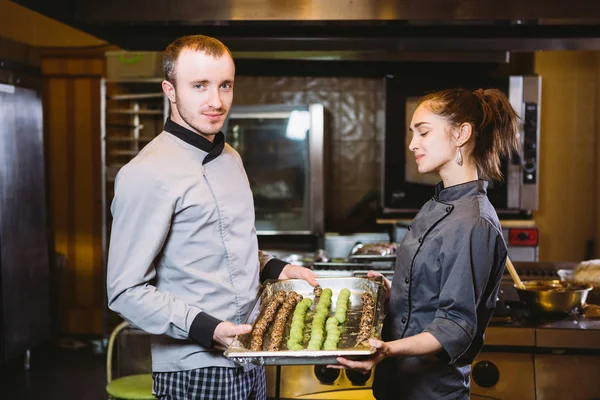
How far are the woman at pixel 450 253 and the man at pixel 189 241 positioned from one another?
449 millimetres

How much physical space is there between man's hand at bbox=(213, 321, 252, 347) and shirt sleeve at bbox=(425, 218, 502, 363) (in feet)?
1.52

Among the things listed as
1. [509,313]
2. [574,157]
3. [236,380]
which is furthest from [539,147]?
[236,380]

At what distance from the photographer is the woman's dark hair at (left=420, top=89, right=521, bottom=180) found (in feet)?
6.27

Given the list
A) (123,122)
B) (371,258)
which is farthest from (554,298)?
(123,122)

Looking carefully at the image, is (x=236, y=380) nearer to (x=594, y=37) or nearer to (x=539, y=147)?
(x=594, y=37)

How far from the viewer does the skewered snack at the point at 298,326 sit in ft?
6.23

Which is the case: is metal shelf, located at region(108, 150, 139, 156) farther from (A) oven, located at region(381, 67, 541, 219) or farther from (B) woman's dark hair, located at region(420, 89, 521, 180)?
(B) woman's dark hair, located at region(420, 89, 521, 180)

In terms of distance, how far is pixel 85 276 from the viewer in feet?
20.8

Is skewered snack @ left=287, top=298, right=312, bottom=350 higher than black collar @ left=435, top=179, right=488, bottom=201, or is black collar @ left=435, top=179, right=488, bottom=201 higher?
black collar @ left=435, top=179, right=488, bottom=201

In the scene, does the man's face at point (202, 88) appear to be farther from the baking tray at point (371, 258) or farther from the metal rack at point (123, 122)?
the metal rack at point (123, 122)

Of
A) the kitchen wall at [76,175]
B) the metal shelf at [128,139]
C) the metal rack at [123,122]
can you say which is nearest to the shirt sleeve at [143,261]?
the metal rack at [123,122]

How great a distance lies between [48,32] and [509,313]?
4.97 metres

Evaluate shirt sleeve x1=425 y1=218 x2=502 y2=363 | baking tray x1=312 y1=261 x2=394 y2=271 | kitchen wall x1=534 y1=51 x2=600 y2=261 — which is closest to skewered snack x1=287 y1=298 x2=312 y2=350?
shirt sleeve x1=425 y1=218 x2=502 y2=363

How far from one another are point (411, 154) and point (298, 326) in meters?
3.07
